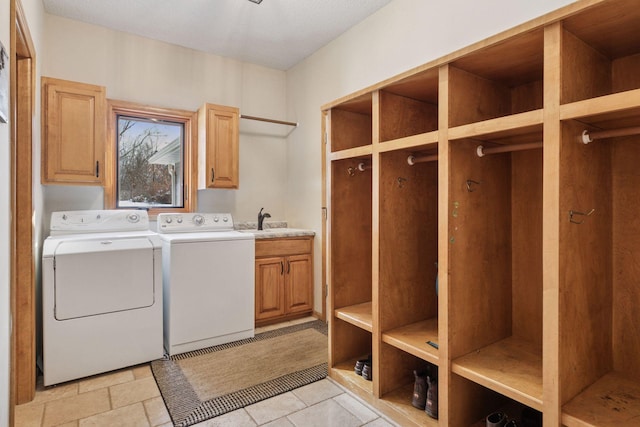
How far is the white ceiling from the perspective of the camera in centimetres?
294

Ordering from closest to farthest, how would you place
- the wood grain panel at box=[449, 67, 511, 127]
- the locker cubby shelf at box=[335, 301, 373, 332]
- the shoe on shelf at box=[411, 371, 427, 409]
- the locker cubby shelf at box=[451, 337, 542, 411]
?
the locker cubby shelf at box=[451, 337, 542, 411], the wood grain panel at box=[449, 67, 511, 127], the shoe on shelf at box=[411, 371, 427, 409], the locker cubby shelf at box=[335, 301, 373, 332]

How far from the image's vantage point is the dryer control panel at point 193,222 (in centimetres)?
333

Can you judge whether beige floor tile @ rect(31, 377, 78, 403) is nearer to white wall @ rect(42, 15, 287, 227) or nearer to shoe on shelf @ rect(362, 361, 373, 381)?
white wall @ rect(42, 15, 287, 227)

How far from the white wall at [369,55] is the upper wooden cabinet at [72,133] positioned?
1.95 metres

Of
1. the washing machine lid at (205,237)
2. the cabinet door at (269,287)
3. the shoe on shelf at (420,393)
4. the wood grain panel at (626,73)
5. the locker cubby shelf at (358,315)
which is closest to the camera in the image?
the wood grain panel at (626,73)

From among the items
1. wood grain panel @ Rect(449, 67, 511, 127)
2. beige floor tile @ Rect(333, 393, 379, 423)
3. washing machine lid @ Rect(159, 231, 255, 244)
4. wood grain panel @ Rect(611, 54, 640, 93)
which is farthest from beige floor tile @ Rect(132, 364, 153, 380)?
wood grain panel @ Rect(611, 54, 640, 93)

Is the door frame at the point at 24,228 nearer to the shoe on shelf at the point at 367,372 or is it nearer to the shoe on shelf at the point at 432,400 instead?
the shoe on shelf at the point at 367,372

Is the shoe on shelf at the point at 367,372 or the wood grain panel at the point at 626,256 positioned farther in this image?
the shoe on shelf at the point at 367,372

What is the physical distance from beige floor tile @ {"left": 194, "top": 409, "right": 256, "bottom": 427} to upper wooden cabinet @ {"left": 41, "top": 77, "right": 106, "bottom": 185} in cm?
208

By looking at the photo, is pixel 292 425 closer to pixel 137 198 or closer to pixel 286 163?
pixel 137 198

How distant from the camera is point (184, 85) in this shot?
3697mm

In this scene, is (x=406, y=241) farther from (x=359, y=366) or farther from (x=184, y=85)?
(x=184, y=85)

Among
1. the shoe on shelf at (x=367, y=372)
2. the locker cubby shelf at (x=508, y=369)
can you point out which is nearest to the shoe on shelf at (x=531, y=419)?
the locker cubby shelf at (x=508, y=369)

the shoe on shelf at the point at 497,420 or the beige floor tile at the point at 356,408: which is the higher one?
the shoe on shelf at the point at 497,420
